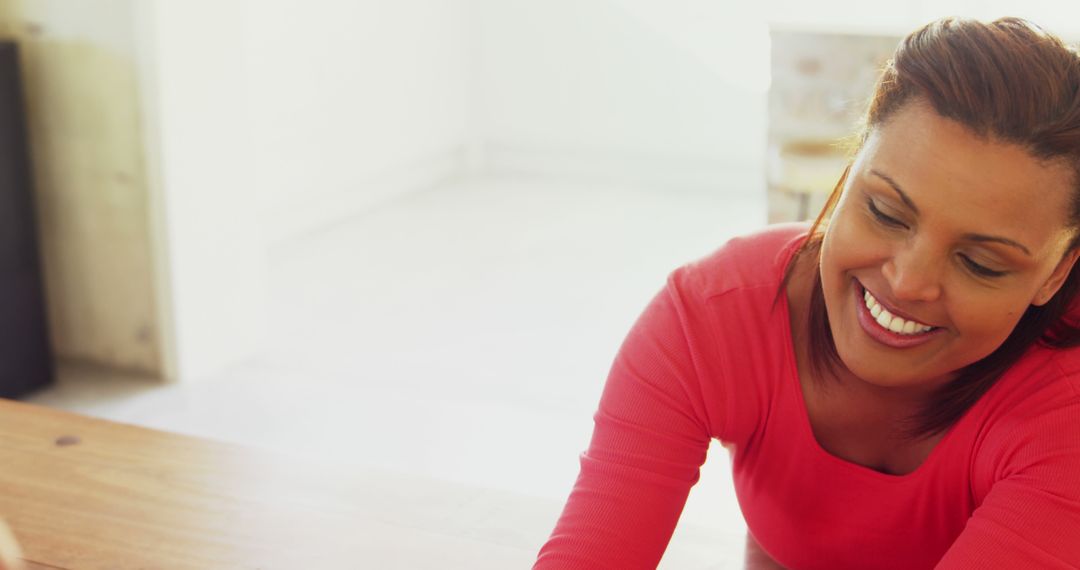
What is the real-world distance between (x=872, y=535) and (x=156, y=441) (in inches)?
29.2

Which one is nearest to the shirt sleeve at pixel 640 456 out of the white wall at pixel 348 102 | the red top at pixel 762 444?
the red top at pixel 762 444

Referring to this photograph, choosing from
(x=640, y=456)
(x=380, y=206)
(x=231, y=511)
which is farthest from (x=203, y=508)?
(x=380, y=206)

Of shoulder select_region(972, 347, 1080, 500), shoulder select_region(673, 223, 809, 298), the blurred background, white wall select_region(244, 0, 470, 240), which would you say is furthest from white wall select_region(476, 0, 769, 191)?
shoulder select_region(972, 347, 1080, 500)

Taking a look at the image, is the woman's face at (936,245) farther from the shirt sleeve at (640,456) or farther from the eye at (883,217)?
the shirt sleeve at (640,456)

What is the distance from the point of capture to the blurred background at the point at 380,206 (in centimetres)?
286

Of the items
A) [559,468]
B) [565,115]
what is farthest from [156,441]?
[565,115]

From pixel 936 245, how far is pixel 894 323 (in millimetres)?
85

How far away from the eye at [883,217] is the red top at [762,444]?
18 centimetres

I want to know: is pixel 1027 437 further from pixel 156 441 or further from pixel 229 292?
pixel 229 292

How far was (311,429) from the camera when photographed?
9.34 ft

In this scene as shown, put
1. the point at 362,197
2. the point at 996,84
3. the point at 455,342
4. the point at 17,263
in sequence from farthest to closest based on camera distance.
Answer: the point at 362,197
the point at 455,342
the point at 17,263
the point at 996,84

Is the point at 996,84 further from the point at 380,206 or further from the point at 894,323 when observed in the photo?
the point at 380,206

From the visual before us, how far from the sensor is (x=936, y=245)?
100 cm

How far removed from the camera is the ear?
105 cm
